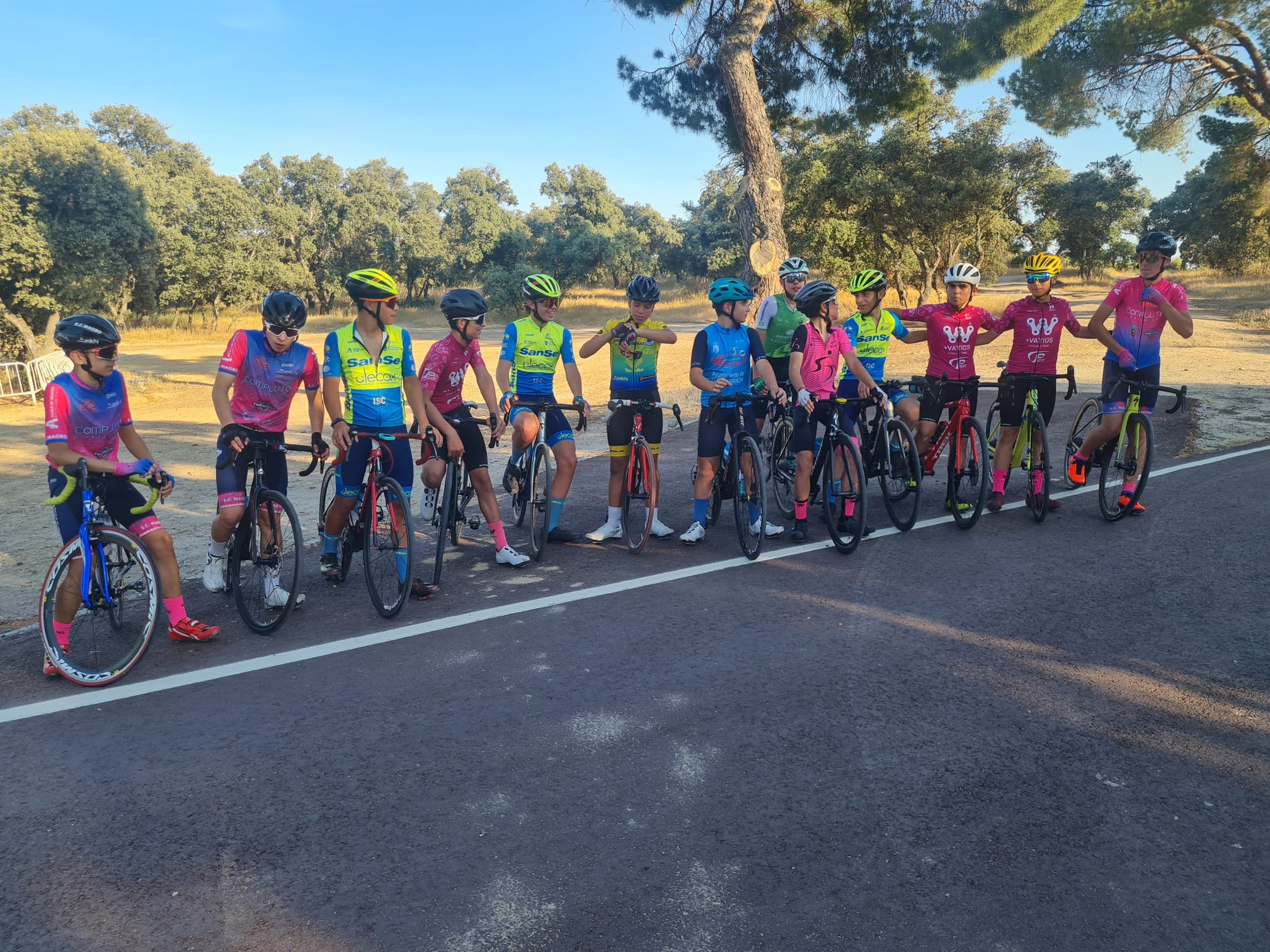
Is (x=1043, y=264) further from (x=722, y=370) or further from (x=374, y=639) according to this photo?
(x=374, y=639)

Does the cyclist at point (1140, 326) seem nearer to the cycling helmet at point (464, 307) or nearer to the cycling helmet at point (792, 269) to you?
the cycling helmet at point (792, 269)

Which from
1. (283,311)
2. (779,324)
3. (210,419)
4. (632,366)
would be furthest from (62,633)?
(210,419)

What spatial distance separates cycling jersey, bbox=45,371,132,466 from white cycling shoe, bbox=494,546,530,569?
270 cm

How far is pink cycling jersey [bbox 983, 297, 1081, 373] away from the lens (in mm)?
7523

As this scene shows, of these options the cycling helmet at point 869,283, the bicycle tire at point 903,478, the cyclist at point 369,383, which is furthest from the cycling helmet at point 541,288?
the bicycle tire at point 903,478

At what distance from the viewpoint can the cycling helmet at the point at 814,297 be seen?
6.75 meters

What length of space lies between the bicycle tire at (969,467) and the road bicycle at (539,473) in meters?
3.33

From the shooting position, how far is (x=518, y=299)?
49.9 m

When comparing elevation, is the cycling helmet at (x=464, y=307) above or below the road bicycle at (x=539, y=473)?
above

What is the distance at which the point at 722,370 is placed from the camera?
6828 mm

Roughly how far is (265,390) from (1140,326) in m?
7.33

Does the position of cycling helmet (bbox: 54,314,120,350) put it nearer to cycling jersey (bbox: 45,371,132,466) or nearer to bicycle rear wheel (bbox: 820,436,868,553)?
cycling jersey (bbox: 45,371,132,466)

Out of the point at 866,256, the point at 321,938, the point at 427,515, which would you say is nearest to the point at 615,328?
the point at 427,515

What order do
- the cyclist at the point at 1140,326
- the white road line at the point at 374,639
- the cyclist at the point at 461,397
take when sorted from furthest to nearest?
the cyclist at the point at 1140,326 → the cyclist at the point at 461,397 → the white road line at the point at 374,639
